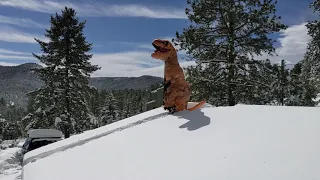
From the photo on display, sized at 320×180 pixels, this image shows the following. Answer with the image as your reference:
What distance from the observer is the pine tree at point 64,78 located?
20.7 metres

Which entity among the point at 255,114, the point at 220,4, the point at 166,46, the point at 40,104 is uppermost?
the point at 220,4

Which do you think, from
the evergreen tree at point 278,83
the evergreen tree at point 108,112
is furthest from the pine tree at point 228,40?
the evergreen tree at point 108,112

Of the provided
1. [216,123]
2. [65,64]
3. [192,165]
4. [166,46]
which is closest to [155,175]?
[192,165]

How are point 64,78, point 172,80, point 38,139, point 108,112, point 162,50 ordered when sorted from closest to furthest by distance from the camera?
point 172,80 < point 162,50 < point 38,139 < point 64,78 < point 108,112

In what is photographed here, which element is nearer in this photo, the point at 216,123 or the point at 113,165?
the point at 113,165

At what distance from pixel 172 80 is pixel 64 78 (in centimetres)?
1404

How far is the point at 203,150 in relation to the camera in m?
4.97

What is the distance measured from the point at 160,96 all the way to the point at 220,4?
5.81 metres

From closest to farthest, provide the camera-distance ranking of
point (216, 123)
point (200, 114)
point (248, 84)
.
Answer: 1. point (216, 123)
2. point (200, 114)
3. point (248, 84)

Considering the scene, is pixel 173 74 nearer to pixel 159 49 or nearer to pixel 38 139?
pixel 159 49

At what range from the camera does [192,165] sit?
4449 millimetres

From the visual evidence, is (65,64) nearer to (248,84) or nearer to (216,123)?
(248,84)

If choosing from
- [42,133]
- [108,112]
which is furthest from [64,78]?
[108,112]

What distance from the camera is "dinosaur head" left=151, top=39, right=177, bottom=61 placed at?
8.69 meters
